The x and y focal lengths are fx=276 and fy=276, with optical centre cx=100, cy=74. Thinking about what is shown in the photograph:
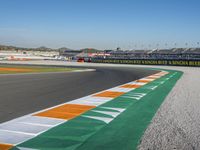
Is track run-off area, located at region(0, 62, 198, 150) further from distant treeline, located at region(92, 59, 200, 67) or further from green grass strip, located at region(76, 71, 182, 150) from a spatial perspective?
distant treeline, located at region(92, 59, 200, 67)

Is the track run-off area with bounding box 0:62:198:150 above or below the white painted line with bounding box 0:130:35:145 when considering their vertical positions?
below

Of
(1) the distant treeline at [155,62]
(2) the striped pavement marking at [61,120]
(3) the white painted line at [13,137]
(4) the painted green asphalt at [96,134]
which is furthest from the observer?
(1) the distant treeline at [155,62]

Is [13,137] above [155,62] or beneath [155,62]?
above

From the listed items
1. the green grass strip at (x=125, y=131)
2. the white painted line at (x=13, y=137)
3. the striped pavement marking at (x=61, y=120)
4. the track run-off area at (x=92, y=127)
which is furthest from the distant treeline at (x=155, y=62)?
the white painted line at (x=13, y=137)

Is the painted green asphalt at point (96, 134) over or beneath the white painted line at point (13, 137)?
beneath

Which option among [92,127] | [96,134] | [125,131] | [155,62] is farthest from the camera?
[155,62]

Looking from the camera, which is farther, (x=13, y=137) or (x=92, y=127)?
(x=92, y=127)

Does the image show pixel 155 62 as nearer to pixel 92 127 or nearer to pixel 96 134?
pixel 92 127

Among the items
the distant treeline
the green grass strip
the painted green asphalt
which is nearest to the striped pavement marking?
the painted green asphalt

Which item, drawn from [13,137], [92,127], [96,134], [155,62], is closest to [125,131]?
[96,134]

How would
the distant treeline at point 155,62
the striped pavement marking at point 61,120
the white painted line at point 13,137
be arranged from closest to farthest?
the white painted line at point 13,137 < the striped pavement marking at point 61,120 < the distant treeline at point 155,62

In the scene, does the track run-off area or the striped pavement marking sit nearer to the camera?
the track run-off area

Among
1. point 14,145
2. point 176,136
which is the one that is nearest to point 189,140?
point 176,136

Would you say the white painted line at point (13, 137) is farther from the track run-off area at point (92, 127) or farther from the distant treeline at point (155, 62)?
the distant treeline at point (155, 62)
